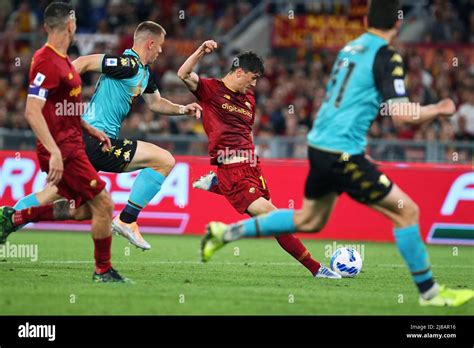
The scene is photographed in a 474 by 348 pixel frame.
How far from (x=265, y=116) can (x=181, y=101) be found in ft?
6.14

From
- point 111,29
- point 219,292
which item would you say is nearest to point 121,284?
point 219,292

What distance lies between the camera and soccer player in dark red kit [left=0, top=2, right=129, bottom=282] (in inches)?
352

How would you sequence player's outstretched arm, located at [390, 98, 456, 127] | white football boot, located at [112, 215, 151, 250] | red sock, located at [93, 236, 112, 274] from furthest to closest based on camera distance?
white football boot, located at [112, 215, 151, 250]
red sock, located at [93, 236, 112, 274]
player's outstretched arm, located at [390, 98, 456, 127]

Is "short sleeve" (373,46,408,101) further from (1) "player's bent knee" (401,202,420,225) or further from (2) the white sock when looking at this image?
(2) the white sock

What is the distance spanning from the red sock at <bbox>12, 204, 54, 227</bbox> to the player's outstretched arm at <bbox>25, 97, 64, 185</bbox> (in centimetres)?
158

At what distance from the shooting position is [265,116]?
21344 mm

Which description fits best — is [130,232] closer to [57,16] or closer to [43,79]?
[43,79]

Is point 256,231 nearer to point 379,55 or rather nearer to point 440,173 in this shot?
point 379,55

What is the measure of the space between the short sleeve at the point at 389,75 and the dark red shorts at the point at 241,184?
3086mm

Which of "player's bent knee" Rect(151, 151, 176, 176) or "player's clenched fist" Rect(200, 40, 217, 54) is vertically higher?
"player's clenched fist" Rect(200, 40, 217, 54)

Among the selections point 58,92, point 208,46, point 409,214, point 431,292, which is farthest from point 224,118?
point 431,292

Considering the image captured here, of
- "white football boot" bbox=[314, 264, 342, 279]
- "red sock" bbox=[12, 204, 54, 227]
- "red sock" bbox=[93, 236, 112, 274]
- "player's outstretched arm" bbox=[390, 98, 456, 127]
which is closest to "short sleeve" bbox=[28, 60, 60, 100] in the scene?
"red sock" bbox=[93, 236, 112, 274]

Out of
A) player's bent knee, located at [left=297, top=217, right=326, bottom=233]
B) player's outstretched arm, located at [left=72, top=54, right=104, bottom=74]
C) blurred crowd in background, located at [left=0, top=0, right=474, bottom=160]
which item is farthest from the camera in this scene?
blurred crowd in background, located at [left=0, top=0, right=474, bottom=160]

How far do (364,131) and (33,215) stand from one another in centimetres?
383
